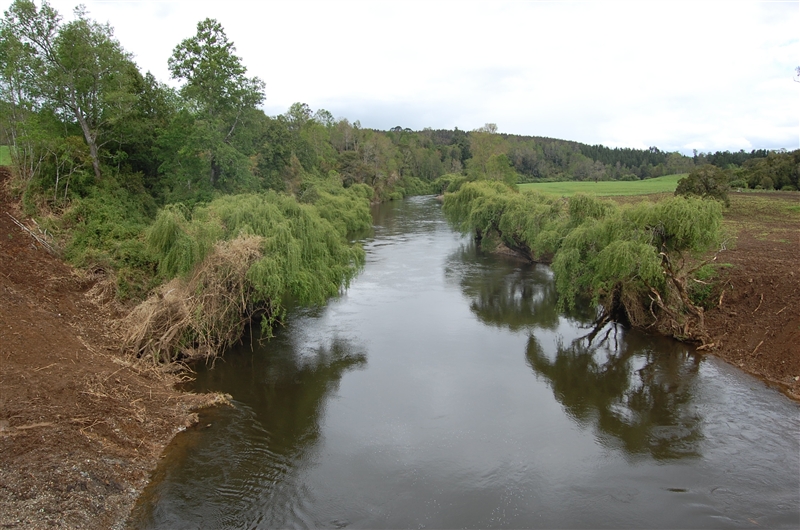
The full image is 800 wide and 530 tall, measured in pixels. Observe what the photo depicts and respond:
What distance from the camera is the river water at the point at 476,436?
37.5 ft

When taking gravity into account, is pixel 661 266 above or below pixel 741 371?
above

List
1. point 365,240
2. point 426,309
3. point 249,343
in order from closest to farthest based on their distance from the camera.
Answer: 1. point 249,343
2. point 426,309
3. point 365,240

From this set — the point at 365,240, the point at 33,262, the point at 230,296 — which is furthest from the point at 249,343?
the point at 365,240

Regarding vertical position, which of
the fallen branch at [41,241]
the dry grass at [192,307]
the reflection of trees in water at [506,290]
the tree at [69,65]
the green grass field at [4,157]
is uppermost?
the tree at [69,65]

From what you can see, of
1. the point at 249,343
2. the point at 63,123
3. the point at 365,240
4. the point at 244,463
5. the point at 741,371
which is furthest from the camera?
the point at 365,240

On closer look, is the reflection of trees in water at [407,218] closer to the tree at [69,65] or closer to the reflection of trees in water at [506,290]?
the reflection of trees in water at [506,290]

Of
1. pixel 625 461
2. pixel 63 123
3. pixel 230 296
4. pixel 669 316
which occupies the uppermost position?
Result: pixel 63 123

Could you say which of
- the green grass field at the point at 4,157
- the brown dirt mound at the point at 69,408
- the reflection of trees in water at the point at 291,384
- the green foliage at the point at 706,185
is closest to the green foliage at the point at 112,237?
the brown dirt mound at the point at 69,408

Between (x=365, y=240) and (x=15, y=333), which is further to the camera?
(x=365, y=240)

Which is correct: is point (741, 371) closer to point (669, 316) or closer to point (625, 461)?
point (669, 316)

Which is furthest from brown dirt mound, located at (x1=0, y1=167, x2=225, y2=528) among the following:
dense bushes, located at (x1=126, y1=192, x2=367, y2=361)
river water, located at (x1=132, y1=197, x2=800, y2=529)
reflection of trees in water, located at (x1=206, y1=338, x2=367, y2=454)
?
reflection of trees in water, located at (x1=206, y1=338, x2=367, y2=454)

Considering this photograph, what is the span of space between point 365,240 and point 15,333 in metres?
32.0

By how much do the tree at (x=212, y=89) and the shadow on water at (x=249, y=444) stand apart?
53.6 ft

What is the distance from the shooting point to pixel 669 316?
2112 cm
